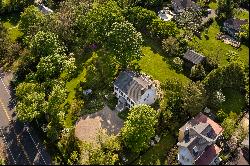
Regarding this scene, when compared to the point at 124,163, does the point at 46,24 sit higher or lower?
higher

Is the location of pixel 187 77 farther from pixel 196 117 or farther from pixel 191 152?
pixel 191 152

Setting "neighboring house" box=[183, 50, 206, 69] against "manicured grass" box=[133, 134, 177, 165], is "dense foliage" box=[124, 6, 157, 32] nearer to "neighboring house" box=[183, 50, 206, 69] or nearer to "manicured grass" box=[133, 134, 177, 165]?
"neighboring house" box=[183, 50, 206, 69]

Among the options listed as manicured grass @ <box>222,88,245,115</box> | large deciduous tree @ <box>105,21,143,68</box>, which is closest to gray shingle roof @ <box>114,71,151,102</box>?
large deciduous tree @ <box>105,21,143,68</box>

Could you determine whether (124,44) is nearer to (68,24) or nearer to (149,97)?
(149,97)

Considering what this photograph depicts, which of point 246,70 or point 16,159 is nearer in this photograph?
point 16,159

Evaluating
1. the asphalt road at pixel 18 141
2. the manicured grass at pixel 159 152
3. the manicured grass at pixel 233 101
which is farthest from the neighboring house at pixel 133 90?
the asphalt road at pixel 18 141

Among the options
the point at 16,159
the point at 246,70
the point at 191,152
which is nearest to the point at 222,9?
the point at 246,70

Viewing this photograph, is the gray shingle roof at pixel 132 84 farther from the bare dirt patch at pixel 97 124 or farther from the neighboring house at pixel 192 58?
the neighboring house at pixel 192 58
